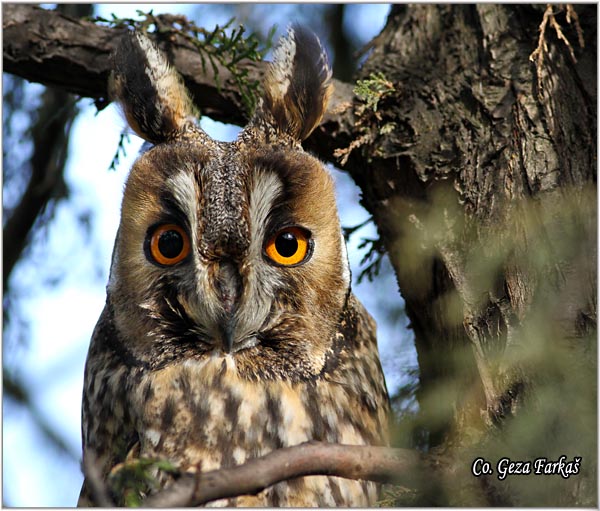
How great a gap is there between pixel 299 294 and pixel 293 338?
0.14m

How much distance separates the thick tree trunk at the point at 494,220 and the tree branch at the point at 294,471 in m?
0.31

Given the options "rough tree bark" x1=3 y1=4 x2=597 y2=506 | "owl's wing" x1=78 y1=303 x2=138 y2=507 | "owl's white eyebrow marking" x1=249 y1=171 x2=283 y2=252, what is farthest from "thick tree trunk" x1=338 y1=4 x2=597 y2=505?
"owl's wing" x1=78 y1=303 x2=138 y2=507

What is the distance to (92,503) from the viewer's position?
2.22 metres

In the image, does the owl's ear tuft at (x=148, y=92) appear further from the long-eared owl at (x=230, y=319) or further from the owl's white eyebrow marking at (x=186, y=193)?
the owl's white eyebrow marking at (x=186, y=193)

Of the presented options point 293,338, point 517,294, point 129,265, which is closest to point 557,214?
point 517,294

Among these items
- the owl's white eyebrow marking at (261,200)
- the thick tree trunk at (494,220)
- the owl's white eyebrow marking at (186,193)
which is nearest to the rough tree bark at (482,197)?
the thick tree trunk at (494,220)

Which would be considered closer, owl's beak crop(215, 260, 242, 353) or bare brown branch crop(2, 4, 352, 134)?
owl's beak crop(215, 260, 242, 353)

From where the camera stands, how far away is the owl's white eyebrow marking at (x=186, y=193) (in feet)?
6.70

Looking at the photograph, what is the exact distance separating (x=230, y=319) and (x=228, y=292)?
7 cm

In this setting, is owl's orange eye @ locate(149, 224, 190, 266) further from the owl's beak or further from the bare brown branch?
the bare brown branch

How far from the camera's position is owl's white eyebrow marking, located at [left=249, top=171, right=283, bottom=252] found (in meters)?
2.06

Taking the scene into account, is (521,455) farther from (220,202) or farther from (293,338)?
(220,202)

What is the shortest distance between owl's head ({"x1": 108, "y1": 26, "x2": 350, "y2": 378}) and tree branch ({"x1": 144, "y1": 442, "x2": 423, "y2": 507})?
0.66 m

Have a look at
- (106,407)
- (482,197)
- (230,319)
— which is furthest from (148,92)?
(482,197)
